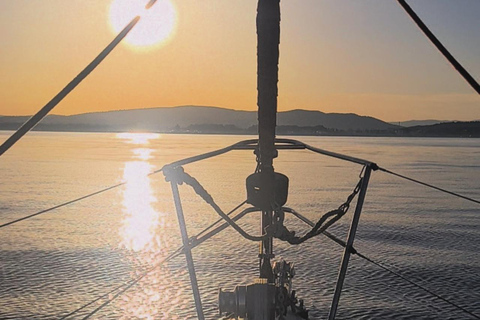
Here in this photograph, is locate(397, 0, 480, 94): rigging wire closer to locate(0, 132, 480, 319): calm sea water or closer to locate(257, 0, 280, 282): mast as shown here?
locate(257, 0, 280, 282): mast

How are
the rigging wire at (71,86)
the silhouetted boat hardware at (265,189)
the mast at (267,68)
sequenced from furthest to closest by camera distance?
the mast at (267,68)
the silhouetted boat hardware at (265,189)
the rigging wire at (71,86)

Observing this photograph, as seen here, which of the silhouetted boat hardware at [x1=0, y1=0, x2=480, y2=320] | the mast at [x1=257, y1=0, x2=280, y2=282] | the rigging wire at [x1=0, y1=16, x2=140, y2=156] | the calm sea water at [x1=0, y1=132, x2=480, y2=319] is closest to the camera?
the rigging wire at [x1=0, y1=16, x2=140, y2=156]

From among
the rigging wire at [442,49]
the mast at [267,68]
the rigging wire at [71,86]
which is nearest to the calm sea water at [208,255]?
the mast at [267,68]

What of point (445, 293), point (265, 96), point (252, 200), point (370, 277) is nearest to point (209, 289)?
point (370, 277)

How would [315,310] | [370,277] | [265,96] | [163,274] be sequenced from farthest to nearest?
[163,274] < [370,277] < [315,310] < [265,96]

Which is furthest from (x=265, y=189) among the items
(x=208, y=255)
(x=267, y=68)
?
(x=208, y=255)

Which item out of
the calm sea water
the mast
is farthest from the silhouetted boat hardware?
the calm sea water

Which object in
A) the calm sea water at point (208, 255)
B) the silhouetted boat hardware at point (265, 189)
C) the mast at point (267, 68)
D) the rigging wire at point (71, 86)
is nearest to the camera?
the rigging wire at point (71, 86)

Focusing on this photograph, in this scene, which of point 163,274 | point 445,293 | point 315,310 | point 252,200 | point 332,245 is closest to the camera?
point 252,200

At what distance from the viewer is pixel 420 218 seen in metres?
41.3

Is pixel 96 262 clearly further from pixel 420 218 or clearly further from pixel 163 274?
pixel 420 218

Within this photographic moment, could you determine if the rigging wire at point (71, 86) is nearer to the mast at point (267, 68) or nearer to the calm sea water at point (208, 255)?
the mast at point (267, 68)

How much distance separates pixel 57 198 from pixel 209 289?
2940cm

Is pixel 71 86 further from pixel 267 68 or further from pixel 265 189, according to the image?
pixel 265 189
